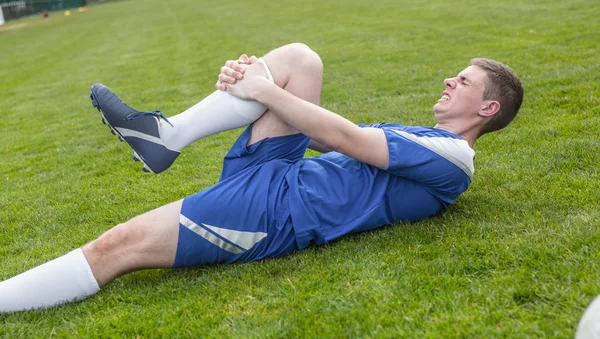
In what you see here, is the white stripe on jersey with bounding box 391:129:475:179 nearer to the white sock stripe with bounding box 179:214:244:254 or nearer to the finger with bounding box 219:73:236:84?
the finger with bounding box 219:73:236:84

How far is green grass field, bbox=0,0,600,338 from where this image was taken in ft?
7.47

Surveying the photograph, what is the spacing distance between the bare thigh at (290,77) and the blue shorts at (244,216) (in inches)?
2.0

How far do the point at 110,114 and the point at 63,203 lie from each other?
174cm

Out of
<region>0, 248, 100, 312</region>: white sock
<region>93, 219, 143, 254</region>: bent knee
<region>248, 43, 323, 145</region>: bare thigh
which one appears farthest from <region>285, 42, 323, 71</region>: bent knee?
<region>0, 248, 100, 312</region>: white sock

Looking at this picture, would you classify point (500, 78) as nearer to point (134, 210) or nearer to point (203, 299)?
point (203, 299)

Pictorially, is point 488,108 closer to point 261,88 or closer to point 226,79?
point 261,88

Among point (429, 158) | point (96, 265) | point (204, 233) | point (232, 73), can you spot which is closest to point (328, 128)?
point (429, 158)

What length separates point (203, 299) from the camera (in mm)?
2568

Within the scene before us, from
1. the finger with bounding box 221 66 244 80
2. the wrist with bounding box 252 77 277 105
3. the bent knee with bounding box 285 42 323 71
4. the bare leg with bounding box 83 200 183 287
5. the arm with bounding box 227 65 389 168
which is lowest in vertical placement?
the bare leg with bounding box 83 200 183 287

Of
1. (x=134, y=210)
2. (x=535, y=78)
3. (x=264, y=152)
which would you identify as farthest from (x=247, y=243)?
(x=535, y=78)

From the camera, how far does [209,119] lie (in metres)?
3.01

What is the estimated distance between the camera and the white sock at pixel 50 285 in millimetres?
2594

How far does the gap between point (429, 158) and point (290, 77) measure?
80 cm

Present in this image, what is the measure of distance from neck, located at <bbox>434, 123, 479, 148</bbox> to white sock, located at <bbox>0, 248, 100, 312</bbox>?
6.12 ft
